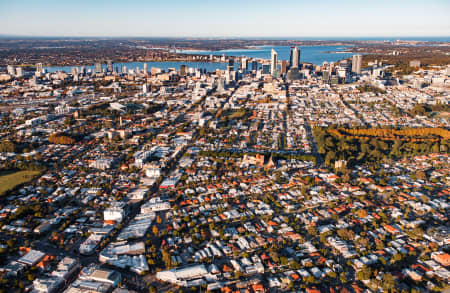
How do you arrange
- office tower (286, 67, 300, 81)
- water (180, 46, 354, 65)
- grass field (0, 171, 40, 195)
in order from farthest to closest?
water (180, 46, 354, 65)
office tower (286, 67, 300, 81)
grass field (0, 171, 40, 195)

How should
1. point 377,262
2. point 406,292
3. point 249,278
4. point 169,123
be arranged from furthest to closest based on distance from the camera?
point 169,123, point 377,262, point 249,278, point 406,292

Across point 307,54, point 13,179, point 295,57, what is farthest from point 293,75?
point 307,54

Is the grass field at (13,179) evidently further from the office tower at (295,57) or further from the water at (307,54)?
the water at (307,54)

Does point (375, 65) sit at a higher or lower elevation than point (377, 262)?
higher

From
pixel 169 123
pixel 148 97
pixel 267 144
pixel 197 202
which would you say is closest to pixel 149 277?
pixel 197 202

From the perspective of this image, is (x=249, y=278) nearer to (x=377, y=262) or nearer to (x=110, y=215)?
(x=377, y=262)

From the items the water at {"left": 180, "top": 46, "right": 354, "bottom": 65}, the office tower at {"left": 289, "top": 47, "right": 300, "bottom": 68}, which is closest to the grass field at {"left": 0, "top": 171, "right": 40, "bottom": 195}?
the office tower at {"left": 289, "top": 47, "right": 300, "bottom": 68}

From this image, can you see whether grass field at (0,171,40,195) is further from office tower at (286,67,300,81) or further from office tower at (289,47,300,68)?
office tower at (289,47,300,68)

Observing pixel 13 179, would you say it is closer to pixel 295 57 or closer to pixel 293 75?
pixel 293 75

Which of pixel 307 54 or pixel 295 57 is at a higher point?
pixel 307 54
